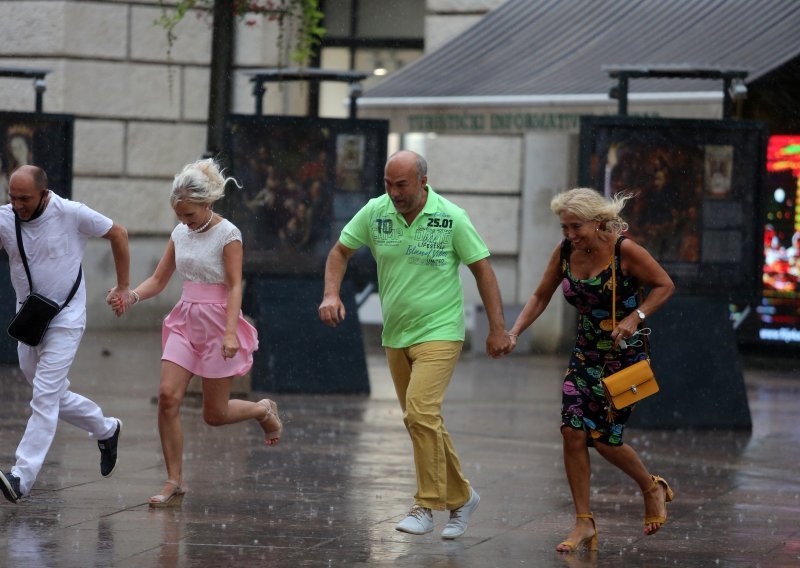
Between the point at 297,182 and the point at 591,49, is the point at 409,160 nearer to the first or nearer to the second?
the point at 297,182

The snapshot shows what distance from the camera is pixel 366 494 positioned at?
8.19m

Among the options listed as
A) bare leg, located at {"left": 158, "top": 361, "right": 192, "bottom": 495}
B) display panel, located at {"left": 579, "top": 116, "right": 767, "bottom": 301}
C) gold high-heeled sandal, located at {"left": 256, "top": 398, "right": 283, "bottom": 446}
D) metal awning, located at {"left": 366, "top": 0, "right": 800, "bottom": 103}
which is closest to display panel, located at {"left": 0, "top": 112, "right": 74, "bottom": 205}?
metal awning, located at {"left": 366, "top": 0, "right": 800, "bottom": 103}

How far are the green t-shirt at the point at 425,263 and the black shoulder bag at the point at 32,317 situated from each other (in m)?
1.60

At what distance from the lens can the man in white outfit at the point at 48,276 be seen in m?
7.53

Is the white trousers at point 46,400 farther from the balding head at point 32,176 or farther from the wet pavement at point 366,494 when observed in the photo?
the balding head at point 32,176

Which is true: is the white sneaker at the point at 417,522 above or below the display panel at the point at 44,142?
below

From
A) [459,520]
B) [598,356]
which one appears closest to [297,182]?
[459,520]

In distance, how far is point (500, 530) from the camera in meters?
7.36

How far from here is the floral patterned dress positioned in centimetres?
690

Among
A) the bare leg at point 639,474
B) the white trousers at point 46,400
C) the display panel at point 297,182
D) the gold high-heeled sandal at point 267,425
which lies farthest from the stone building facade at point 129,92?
the bare leg at point 639,474

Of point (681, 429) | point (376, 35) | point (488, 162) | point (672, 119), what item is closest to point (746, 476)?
point (681, 429)

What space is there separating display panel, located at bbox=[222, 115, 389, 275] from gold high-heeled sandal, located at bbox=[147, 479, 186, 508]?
5.03 metres

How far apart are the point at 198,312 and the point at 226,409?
1.63 feet

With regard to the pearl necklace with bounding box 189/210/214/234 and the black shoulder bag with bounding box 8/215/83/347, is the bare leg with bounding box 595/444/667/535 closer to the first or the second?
the pearl necklace with bounding box 189/210/214/234
